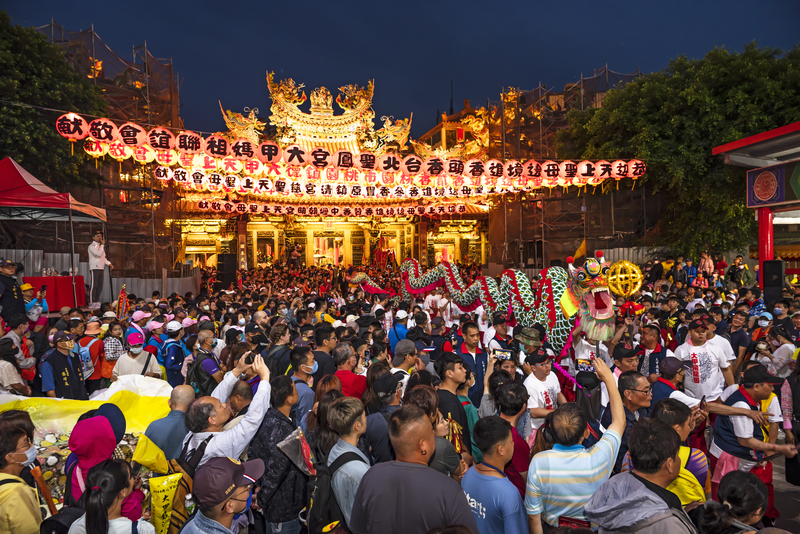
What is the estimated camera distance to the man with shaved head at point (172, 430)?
129 inches

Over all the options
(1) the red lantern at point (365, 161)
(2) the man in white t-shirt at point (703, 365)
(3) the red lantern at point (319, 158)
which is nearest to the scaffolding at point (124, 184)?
(3) the red lantern at point (319, 158)

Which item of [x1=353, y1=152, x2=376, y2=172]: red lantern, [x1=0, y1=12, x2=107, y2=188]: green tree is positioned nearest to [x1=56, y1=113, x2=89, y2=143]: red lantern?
[x1=0, y1=12, x2=107, y2=188]: green tree

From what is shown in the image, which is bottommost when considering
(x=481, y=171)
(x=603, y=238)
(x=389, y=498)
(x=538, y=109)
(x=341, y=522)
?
(x=341, y=522)

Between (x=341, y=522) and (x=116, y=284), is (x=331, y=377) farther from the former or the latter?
(x=116, y=284)

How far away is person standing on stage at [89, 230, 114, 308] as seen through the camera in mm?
11312

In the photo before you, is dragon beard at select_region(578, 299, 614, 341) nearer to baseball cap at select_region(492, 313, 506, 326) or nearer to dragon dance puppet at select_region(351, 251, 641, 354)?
dragon dance puppet at select_region(351, 251, 641, 354)

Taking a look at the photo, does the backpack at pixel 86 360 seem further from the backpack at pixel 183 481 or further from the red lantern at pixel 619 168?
the red lantern at pixel 619 168

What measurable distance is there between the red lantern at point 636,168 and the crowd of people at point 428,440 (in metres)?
11.4

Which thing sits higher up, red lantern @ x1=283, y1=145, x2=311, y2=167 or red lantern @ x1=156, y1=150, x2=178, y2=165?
red lantern @ x1=283, y1=145, x2=311, y2=167

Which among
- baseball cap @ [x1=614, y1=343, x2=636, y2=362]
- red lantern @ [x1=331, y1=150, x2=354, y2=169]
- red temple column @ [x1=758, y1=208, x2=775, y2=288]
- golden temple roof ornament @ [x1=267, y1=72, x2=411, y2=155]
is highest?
golden temple roof ornament @ [x1=267, y1=72, x2=411, y2=155]

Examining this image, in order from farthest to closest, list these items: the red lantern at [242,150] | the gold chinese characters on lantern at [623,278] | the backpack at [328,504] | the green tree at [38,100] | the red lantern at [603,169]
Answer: the red lantern at [603,169], the red lantern at [242,150], the green tree at [38,100], the gold chinese characters on lantern at [623,278], the backpack at [328,504]

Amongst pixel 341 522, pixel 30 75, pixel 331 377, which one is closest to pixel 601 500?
pixel 341 522

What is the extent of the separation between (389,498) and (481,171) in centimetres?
1448

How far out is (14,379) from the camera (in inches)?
190
